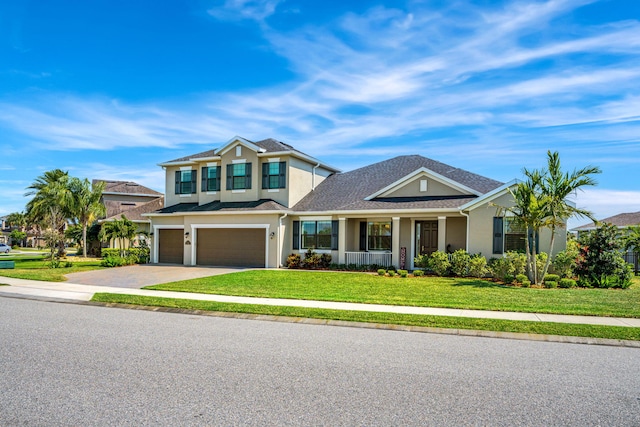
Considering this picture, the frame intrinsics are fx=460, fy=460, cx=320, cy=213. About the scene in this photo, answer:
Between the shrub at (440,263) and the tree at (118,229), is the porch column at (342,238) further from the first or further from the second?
the tree at (118,229)

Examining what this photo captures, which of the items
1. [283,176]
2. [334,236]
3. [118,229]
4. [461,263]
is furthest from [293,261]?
[118,229]

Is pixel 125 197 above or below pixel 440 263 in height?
above

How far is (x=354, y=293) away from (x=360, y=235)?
395 inches

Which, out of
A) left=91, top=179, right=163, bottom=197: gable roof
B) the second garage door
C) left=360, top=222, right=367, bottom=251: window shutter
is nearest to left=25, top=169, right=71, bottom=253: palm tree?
left=91, top=179, right=163, bottom=197: gable roof

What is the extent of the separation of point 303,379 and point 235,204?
65.5 ft

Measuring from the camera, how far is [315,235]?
2358 centimetres

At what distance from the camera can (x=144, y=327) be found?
9188 mm

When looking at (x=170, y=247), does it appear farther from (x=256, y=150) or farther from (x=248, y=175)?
(x=256, y=150)

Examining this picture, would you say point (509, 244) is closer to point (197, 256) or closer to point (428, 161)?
point (428, 161)

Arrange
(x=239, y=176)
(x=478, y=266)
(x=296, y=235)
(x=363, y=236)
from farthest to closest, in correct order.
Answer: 1. (x=239, y=176)
2. (x=296, y=235)
3. (x=363, y=236)
4. (x=478, y=266)

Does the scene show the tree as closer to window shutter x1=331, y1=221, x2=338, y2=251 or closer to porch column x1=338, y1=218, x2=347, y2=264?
window shutter x1=331, y1=221, x2=338, y2=251

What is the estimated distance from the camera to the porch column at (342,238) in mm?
22703

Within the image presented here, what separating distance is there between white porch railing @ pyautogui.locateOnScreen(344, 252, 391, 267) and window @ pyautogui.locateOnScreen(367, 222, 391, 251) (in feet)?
3.00

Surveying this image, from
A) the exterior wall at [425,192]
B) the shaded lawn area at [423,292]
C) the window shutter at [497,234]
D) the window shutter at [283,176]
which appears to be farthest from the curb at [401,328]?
the exterior wall at [425,192]
